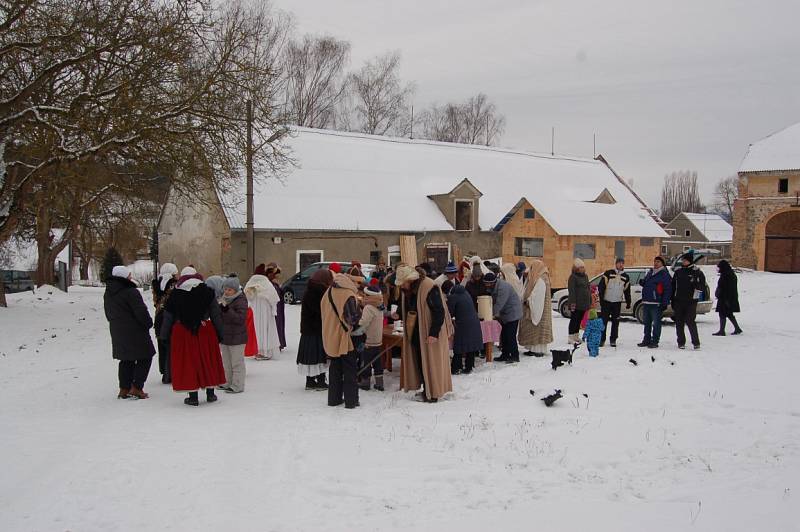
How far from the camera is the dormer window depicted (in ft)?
104

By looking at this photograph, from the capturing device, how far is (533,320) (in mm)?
11547

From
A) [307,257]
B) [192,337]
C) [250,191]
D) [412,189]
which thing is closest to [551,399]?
[192,337]

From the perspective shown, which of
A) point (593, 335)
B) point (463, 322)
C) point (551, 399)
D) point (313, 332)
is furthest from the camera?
point (593, 335)

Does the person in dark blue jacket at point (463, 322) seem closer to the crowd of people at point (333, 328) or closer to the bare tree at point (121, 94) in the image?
the crowd of people at point (333, 328)

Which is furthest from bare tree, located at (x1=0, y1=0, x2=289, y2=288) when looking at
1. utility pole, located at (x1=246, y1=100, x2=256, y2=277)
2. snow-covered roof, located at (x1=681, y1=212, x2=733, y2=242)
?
snow-covered roof, located at (x1=681, y1=212, x2=733, y2=242)

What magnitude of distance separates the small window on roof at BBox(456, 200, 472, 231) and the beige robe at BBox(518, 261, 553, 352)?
66.3 feet

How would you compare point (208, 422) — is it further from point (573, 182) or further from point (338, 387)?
point (573, 182)

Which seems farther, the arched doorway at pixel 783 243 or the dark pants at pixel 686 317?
the arched doorway at pixel 783 243

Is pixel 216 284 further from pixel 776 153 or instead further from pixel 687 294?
pixel 776 153

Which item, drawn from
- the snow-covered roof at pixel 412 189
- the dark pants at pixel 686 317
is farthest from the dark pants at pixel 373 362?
the snow-covered roof at pixel 412 189

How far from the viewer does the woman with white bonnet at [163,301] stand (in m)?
9.59

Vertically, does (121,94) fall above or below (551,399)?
above

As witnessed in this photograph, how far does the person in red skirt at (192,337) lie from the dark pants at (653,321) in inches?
312

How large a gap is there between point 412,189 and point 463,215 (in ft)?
9.61
